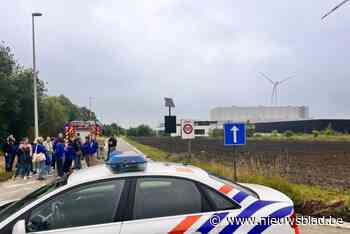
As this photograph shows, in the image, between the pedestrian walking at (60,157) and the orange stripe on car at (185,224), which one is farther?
the pedestrian walking at (60,157)

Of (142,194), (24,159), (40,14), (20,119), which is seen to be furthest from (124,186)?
(20,119)

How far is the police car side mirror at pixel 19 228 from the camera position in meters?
3.94

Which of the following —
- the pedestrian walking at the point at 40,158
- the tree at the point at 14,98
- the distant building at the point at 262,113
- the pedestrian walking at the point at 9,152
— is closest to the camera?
the pedestrian walking at the point at 40,158

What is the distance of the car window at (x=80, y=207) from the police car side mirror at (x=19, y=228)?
0.07m

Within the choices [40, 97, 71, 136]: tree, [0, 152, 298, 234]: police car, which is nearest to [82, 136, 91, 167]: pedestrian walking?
[0, 152, 298, 234]: police car

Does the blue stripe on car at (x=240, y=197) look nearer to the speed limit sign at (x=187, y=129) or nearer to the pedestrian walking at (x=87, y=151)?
the speed limit sign at (x=187, y=129)

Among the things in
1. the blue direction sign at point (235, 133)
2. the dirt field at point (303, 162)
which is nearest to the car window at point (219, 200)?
the blue direction sign at point (235, 133)

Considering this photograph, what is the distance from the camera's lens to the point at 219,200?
4352 millimetres

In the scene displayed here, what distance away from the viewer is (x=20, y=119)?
41.4 meters

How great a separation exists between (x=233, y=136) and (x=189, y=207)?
6.86 metres

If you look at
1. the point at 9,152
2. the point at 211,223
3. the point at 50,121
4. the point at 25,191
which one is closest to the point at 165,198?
the point at 211,223

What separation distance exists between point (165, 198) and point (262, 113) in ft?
549

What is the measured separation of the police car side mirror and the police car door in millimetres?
904

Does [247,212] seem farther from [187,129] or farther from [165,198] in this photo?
[187,129]
